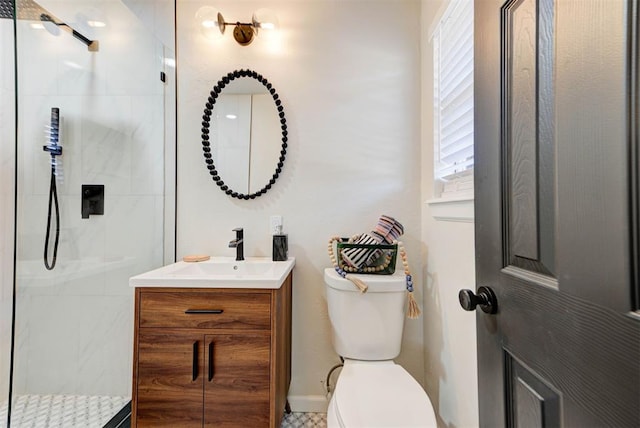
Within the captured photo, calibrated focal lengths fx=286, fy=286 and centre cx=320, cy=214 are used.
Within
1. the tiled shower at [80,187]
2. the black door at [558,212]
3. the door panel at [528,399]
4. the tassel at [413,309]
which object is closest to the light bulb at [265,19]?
the tiled shower at [80,187]

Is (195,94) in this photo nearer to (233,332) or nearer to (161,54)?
(161,54)

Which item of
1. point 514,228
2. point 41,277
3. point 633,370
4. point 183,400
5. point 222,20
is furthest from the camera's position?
point 222,20

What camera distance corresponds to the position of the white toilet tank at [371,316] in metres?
1.34

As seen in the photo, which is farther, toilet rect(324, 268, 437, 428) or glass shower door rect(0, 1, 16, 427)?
glass shower door rect(0, 1, 16, 427)

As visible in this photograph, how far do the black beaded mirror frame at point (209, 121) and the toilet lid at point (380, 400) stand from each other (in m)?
1.04

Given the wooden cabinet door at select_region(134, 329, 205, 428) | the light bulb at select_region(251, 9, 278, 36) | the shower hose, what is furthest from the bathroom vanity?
the light bulb at select_region(251, 9, 278, 36)

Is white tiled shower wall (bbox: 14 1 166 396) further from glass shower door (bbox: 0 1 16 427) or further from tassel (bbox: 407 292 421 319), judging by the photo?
tassel (bbox: 407 292 421 319)

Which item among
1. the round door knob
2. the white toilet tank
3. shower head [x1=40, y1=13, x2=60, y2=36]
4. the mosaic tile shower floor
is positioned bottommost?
the mosaic tile shower floor

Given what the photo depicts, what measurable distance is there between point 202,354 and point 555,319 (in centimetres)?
116

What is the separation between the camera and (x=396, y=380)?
1.15 m

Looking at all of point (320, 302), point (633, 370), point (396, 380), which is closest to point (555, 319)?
point (633, 370)

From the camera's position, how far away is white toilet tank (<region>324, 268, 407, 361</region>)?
1341 mm

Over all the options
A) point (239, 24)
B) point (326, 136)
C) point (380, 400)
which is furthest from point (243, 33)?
point (380, 400)

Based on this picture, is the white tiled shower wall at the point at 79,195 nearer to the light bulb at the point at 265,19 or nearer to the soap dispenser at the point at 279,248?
the light bulb at the point at 265,19
